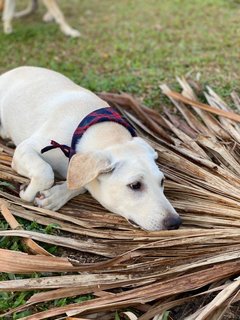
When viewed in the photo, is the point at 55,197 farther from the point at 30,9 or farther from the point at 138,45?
the point at 30,9

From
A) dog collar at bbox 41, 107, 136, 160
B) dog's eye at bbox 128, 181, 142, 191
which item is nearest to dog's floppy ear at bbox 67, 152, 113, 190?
dog's eye at bbox 128, 181, 142, 191

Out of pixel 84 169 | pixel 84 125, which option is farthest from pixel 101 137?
pixel 84 169

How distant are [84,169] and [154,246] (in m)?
0.64

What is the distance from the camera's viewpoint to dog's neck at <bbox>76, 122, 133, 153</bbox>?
3.51 meters

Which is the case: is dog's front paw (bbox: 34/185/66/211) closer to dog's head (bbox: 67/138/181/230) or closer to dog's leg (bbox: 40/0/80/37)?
dog's head (bbox: 67/138/181/230)

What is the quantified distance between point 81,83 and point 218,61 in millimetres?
1617

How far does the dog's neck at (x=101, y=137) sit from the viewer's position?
3510 millimetres

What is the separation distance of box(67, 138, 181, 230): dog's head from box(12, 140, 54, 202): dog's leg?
1.12ft

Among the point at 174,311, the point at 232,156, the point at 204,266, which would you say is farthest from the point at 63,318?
the point at 232,156

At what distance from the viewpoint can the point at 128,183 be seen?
10.6 feet

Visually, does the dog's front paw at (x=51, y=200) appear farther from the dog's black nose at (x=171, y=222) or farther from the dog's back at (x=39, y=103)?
the dog's black nose at (x=171, y=222)

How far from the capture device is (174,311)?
9.14ft

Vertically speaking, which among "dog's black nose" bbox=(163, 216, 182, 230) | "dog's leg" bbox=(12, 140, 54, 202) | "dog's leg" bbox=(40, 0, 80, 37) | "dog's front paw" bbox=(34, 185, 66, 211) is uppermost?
"dog's black nose" bbox=(163, 216, 182, 230)

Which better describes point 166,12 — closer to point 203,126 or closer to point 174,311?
point 203,126
